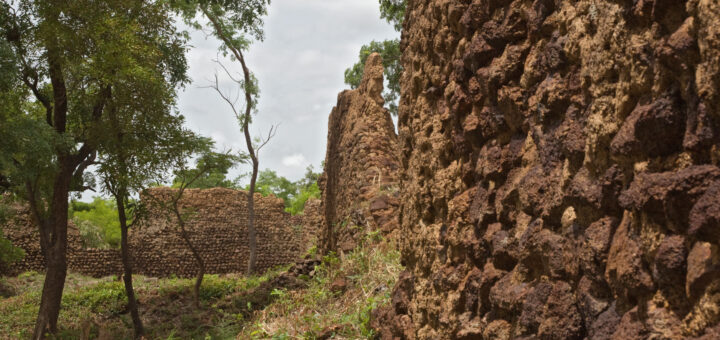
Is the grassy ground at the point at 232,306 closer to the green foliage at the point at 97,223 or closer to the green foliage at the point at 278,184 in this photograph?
the green foliage at the point at 97,223

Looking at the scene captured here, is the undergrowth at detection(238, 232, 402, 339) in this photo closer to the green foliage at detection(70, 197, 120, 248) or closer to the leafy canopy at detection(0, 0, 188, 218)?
the leafy canopy at detection(0, 0, 188, 218)

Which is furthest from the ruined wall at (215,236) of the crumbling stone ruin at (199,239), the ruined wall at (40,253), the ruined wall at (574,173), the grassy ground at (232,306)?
the ruined wall at (574,173)

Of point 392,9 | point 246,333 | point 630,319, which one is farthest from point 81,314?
point 630,319

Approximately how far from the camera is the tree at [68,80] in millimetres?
11156

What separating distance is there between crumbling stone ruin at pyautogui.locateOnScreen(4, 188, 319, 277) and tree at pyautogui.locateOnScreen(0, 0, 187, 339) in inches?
304

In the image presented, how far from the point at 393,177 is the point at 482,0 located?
725cm

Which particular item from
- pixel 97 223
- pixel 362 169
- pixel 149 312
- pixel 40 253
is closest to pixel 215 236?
pixel 40 253

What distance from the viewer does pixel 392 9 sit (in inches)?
535

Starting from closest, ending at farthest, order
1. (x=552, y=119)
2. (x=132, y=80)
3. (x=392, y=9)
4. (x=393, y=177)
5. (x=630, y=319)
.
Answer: (x=630, y=319)
(x=552, y=119)
(x=393, y=177)
(x=132, y=80)
(x=392, y=9)

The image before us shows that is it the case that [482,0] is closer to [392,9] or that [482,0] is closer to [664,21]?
[664,21]

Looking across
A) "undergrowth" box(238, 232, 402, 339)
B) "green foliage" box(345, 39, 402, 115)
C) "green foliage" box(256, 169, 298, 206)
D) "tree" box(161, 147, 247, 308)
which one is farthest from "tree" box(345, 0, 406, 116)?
"green foliage" box(256, 169, 298, 206)

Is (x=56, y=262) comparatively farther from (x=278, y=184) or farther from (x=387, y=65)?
(x=278, y=184)

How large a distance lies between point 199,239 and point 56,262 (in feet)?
34.1

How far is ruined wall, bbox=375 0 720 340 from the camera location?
136 cm
